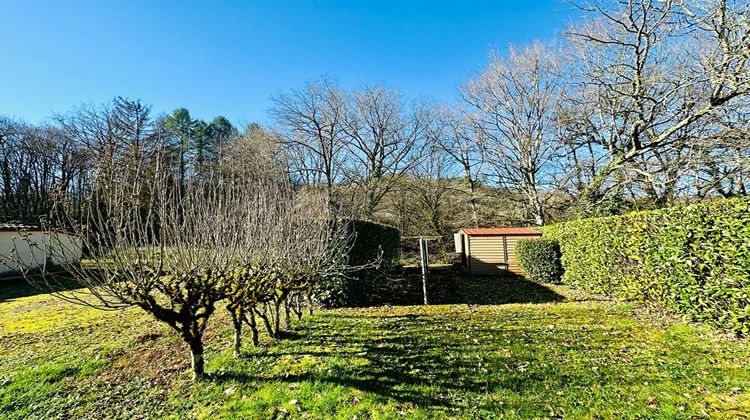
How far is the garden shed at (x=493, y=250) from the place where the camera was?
1194 centimetres

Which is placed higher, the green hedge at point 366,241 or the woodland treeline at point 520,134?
the woodland treeline at point 520,134

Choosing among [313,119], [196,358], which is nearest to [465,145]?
[313,119]

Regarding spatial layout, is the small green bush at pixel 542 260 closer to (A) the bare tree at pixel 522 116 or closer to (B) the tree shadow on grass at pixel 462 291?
(B) the tree shadow on grass at pixel 462 291

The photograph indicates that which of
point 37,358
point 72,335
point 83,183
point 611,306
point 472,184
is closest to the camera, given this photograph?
point 83,183

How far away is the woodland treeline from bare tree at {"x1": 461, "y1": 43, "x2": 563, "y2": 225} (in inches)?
2.4

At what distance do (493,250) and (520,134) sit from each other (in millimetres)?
6736

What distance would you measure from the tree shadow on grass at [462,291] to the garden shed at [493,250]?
0.39m

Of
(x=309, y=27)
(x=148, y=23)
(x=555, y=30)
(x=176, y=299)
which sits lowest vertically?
(x=176, y=299)

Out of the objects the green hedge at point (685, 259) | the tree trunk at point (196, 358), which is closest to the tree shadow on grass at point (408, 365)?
the tree trunk at point (196, 358)

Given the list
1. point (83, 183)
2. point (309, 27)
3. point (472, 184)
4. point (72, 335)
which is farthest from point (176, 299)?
point (472, 184)

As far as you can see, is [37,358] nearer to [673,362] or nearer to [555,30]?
[673,362]

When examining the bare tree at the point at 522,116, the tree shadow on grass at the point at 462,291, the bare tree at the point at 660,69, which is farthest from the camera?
the bare tree at the point at 522,116

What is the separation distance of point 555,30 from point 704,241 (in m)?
11.3

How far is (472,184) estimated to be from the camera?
18.6 m
